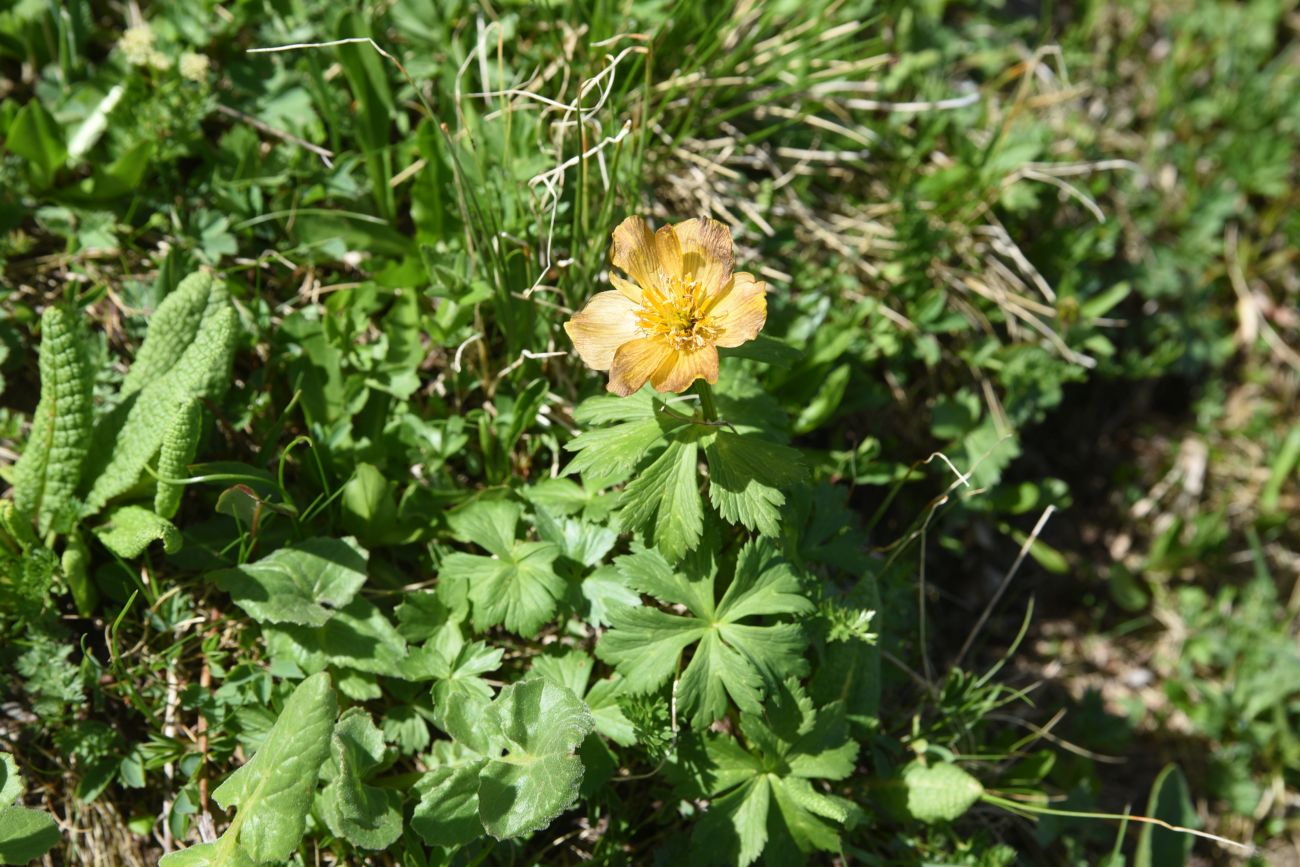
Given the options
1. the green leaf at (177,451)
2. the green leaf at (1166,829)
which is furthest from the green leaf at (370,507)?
the green leaf at (1166,829)

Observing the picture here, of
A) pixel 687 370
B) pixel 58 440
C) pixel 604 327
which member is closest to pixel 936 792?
pixel 687 370

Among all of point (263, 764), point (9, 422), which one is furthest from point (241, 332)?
point (263, 764)

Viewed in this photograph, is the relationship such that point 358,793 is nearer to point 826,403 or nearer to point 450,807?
point 450,807

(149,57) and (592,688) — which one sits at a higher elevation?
(149,57)

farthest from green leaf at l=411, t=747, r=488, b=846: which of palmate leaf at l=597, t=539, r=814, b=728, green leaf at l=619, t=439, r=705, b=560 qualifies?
green leaf at l=619, t=439, r=705, b=560

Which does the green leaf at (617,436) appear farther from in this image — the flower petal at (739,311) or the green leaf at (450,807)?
the green leaf at (450,807)
